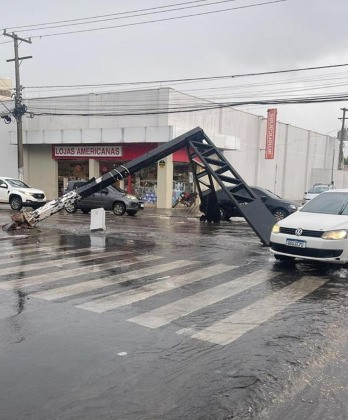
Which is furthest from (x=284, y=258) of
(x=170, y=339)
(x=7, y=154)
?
(x=7, y=154)

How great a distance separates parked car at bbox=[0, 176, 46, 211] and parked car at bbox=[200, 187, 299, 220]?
389 inches

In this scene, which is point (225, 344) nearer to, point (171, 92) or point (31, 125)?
point (171, 92)

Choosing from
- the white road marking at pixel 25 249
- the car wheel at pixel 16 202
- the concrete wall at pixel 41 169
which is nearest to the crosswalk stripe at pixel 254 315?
the white road marking at pixel 25 249

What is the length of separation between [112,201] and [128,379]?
746 inches

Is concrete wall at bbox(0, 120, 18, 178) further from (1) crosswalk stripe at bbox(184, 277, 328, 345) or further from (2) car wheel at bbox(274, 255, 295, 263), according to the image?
(1) crosswalk stripe at bbox(184, 277, 328, 345)

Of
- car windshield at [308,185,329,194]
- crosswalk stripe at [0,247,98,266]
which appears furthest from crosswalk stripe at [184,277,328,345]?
car windshield at [308,185,329,194]

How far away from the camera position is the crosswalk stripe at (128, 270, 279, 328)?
6074 millimetres

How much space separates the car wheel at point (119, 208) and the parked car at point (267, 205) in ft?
15.4

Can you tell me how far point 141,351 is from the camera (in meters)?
4.97

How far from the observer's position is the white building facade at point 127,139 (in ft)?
89.1

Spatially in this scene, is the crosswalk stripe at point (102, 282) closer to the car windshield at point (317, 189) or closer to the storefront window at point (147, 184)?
the storefront window at point (147, 184)

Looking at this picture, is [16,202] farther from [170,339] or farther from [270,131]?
[170,339]

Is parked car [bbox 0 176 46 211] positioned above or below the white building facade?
below

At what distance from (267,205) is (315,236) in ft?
37.4
